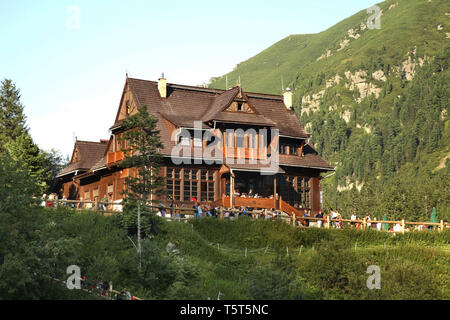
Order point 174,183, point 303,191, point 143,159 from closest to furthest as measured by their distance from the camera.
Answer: point 143,159
point 174,183
point 303,191

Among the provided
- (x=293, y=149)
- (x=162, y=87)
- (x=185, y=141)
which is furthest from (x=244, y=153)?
(x=162, y=87)

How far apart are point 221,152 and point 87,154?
14720mm

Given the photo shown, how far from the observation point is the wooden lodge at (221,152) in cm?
5884

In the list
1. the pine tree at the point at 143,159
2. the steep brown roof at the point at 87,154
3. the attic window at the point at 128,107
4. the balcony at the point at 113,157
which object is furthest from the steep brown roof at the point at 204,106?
the pine tree at the point at 143,159

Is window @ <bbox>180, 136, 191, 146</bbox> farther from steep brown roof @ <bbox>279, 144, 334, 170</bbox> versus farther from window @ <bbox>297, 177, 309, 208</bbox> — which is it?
window @ <bbox>297, 177, 309, 208</bbox>

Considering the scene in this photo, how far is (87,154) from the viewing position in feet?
227

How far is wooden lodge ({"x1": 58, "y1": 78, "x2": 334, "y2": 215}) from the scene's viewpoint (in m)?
58.8

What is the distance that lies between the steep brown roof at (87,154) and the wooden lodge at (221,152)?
1.50m

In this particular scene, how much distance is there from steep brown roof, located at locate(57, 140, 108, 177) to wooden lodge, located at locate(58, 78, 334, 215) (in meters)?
1.50

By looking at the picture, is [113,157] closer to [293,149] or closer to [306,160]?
[293,149]

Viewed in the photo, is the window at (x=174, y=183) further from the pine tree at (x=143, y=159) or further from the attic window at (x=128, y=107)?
the pine tree at (x=143, y=159)
